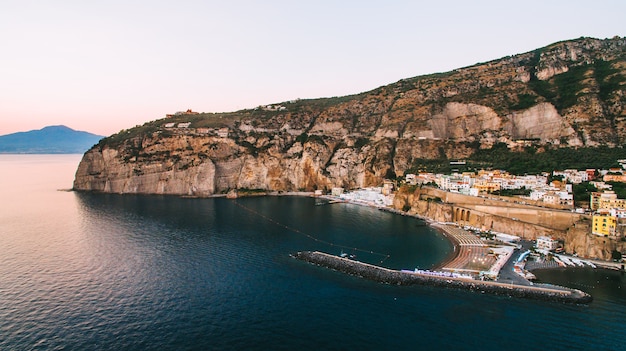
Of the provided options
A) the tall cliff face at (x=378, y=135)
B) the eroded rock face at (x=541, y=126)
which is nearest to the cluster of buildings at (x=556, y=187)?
the eroded rock face at (x=541, y=126)

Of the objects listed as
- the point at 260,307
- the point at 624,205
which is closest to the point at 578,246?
the point at 624,205

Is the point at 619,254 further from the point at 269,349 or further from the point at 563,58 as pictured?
the point at 563,58

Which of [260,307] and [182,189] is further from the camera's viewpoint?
[182,189]

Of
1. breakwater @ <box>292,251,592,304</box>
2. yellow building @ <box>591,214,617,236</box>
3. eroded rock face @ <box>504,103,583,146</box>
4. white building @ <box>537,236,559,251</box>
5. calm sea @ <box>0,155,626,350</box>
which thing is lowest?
calm sea @ <box>0,155,626,350</box>

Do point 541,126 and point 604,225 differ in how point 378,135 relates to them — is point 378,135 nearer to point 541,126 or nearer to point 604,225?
point 541,126

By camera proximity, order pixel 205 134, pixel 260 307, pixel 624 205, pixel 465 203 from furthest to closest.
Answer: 1. pixel 205 134
2. pixel 465 203
3. pixel 624 205
4. pixel 260 307

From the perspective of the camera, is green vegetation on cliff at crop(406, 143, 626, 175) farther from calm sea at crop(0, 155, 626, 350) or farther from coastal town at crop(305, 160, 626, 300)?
calm sea at crop(0, 155, 626, 350)

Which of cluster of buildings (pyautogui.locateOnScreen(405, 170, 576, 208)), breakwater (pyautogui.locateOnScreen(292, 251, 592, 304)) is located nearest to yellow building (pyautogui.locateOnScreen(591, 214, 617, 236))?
cluster of buildings (pyautogui.locateOnScreen(405, 170, 576, 208))
